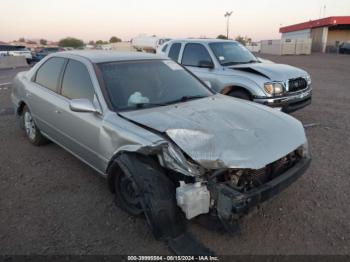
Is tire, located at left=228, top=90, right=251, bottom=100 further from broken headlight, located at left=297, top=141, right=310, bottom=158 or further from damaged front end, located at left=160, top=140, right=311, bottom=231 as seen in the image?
damaged front end, located at left=160, top=140, right=311, bottom=231

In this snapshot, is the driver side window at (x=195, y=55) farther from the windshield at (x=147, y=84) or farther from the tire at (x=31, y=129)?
the tire at (x=31, y=129)

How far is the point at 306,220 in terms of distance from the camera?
3209 mm

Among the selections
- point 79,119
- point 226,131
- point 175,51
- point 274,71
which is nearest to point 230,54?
point 274,71

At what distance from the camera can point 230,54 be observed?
23.1 ft

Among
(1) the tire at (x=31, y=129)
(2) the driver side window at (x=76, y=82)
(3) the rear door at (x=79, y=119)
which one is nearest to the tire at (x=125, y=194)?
(3) the rear door at (x=79, y=119)

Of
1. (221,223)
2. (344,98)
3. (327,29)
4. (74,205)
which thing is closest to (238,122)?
(221,223)

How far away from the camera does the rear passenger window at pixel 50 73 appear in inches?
174

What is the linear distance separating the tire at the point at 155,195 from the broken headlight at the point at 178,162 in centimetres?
17

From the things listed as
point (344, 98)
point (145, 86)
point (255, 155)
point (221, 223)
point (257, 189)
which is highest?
point (145, 86)

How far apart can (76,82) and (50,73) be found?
3.20 feet

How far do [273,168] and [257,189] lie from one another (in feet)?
1.46

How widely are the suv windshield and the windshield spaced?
8.78 feet

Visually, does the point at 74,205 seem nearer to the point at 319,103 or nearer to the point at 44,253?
the point at 44,253

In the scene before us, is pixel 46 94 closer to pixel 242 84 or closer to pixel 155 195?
pixel 155 195
